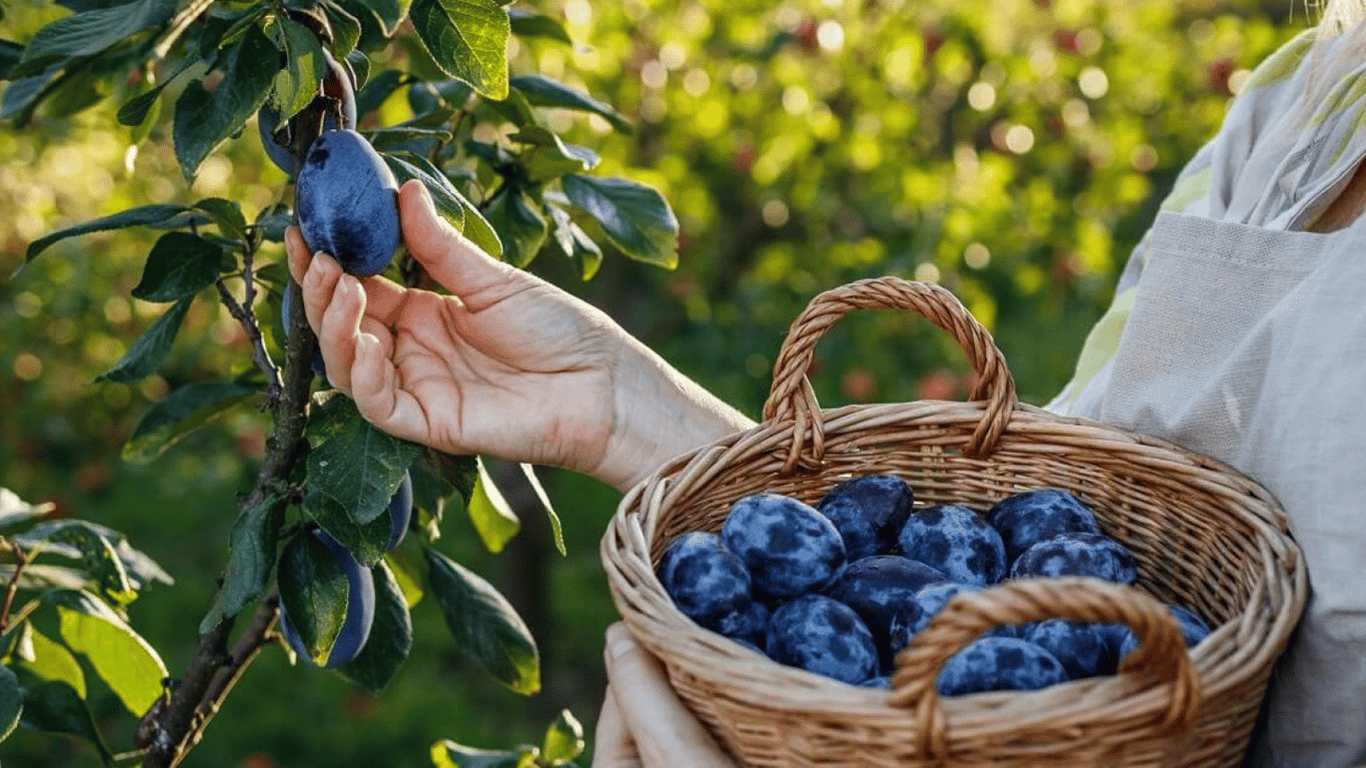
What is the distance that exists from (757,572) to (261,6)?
1.76ft

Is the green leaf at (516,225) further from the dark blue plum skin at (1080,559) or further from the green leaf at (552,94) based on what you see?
the dark blue plum skin at (1080,559)

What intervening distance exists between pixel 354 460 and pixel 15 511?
0.53 m

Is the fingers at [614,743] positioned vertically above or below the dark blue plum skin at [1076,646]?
below

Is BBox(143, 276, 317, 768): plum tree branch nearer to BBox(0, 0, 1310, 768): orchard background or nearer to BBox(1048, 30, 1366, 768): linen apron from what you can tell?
BBox(1048, 30, 1366, 768): linen apron

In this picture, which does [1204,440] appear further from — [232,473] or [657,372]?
[232,473]

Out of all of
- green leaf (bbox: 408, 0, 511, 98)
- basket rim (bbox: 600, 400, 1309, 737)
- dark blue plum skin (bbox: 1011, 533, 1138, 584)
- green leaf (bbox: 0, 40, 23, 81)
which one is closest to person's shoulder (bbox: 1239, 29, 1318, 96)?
basket rim (bbox: 600, 400, 1309, 737)

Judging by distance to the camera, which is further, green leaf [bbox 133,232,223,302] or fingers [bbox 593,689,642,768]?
green leaf [bbox 133,232,223,302]

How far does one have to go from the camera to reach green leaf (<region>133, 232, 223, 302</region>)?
109 cm

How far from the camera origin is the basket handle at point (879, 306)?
110 centimetres

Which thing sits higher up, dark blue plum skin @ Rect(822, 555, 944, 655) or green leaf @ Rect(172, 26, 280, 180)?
green leaf @ Rect(172, 26, 280, 180)

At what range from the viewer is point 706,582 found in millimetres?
976

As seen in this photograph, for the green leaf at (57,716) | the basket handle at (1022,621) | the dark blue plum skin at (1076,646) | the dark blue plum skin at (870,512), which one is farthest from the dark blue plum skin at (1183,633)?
the green leaf at (57,716)

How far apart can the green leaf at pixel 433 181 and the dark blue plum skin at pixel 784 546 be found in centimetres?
32

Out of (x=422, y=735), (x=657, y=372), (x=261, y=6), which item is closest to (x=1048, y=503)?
(x=657, y=372)
